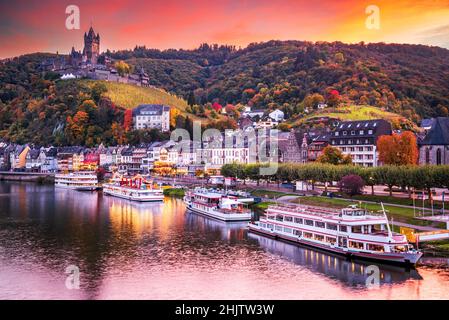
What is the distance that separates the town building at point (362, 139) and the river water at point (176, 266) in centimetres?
2619

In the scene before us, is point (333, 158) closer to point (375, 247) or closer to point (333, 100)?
point (375, 247)

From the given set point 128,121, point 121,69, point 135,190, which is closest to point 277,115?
point 128,121

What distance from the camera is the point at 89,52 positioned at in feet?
463

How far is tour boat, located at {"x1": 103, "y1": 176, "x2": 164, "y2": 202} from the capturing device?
5603 centimetres

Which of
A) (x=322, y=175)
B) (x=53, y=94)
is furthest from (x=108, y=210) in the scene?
(x=53, y=94)

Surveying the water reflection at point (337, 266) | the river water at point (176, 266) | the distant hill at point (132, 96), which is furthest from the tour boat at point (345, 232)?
the distant hill at point (132, 96)

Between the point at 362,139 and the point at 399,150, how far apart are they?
32.9 feet

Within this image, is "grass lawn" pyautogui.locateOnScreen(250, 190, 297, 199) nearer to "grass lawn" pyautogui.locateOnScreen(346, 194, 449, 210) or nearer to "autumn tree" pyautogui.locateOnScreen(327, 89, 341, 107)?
"grass lawn" pyautogui.locateOnScreen(346, 194, 449, 210)

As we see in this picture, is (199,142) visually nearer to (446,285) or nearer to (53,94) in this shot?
(53,94)

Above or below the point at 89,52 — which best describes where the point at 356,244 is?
below

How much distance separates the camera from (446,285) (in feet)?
71.9

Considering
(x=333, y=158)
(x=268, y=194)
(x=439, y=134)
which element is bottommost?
(x=268, y=194)

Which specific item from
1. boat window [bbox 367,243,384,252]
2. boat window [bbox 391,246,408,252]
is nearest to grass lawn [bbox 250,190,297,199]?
boat window [bbox 367,243,384,252]

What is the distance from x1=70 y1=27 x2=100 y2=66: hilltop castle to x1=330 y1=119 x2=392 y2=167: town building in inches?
3602
